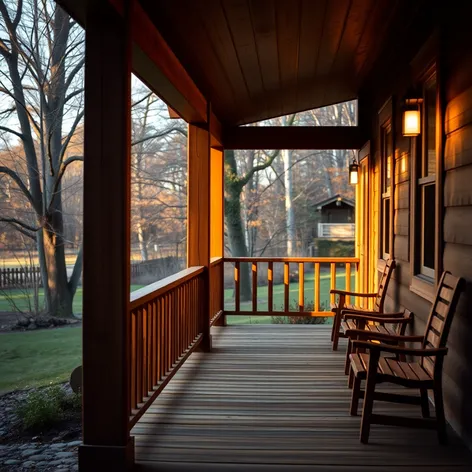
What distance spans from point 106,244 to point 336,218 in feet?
39.6

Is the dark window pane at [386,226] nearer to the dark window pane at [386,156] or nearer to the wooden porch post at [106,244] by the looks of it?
the dark window pane at [386,156]

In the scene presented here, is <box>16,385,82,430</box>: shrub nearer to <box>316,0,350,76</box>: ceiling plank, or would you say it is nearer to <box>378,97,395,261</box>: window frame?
<box>378,97,395,261</box>: window frame

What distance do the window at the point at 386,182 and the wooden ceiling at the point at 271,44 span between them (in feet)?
2.33

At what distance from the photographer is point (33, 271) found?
923 centimetres

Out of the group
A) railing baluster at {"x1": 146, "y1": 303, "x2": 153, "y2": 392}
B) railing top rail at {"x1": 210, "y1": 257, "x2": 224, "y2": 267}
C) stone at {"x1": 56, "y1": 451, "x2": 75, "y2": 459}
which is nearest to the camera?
railing baluster at {"x1": 146, "y1": 303, "x2": 153, "y2": 392}

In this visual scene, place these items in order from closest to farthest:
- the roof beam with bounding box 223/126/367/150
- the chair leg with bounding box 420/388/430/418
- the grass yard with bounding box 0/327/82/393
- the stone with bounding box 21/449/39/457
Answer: the chair leg with bounding box 420/388/430/418 < the stone with bounding box 21/449/39/457 < the roof beam with bounding box 223/126/367/150 < the grass yard with bounding box 0/327/82/393

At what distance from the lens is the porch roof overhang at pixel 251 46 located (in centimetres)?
339

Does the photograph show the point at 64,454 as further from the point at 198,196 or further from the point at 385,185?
the point at 385,185

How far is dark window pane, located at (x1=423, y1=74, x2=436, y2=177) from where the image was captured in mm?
3904

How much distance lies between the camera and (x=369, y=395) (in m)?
3.04

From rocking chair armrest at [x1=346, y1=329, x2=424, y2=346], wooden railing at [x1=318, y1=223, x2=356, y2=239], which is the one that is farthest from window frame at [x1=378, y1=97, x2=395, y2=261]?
wooden railing at [x1=318, y1=223, x2=356, y2=239]

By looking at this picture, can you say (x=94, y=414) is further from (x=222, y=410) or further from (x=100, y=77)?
(x=100, y=77)

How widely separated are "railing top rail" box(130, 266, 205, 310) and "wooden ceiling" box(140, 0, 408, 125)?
5.41 feet

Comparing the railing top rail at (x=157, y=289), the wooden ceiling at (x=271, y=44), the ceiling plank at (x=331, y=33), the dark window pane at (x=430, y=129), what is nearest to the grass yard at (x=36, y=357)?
the railing top rail at (x=157, y=289)
